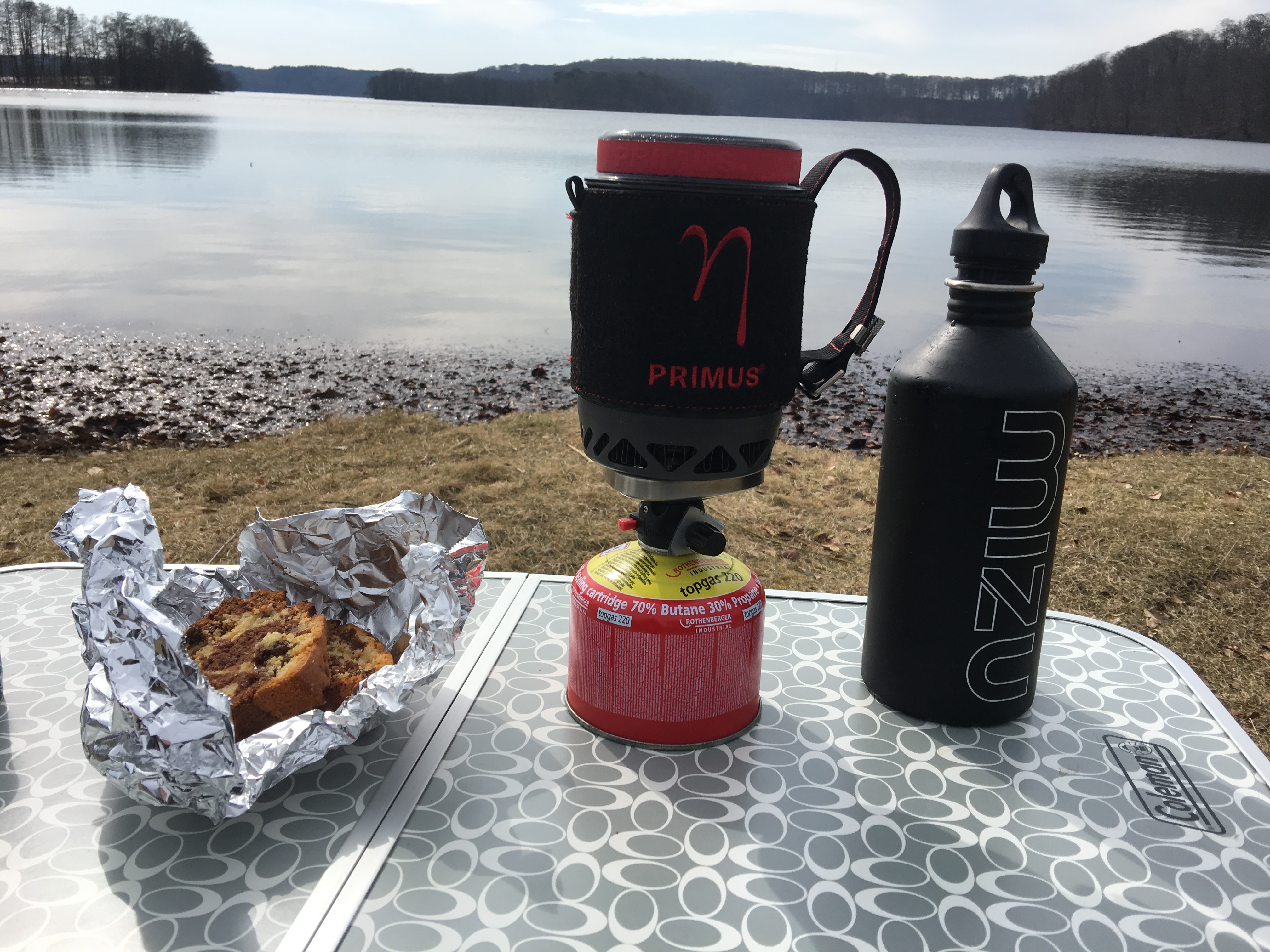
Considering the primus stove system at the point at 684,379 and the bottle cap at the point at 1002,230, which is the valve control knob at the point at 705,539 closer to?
the primus stove system at the point at 684,379

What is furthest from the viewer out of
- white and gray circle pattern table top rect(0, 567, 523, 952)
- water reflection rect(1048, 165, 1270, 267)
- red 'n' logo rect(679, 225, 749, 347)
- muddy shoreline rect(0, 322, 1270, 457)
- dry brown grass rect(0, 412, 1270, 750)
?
water reflection rect(1048, 165, 1270, 267)

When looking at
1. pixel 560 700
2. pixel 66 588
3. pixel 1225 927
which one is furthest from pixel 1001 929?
pixel 66 588

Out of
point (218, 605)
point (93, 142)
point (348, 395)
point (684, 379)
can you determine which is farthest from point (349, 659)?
point (93, 142)

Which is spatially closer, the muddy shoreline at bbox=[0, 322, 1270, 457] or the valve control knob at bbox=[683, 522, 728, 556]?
the valve control knob at bbox=[683, 522, 728, 556]

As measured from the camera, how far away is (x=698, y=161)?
94 cm

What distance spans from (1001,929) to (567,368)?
21.4 ft

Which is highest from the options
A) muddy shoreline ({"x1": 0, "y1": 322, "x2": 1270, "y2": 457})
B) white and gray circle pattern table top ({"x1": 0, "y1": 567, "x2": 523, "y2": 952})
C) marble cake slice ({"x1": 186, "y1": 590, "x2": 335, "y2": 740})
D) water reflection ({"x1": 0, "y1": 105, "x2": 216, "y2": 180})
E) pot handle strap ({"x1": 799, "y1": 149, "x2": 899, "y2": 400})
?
water reflection ({"x1": 0, "y1": 105, "x2": 216, "y2": 180})

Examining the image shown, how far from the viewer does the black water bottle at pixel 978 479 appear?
1039mm

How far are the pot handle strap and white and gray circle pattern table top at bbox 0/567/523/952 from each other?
2.19 ft

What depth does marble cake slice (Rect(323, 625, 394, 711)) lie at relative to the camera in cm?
109

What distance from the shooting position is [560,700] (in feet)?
4.01

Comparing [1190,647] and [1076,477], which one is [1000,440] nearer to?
[1190,647]

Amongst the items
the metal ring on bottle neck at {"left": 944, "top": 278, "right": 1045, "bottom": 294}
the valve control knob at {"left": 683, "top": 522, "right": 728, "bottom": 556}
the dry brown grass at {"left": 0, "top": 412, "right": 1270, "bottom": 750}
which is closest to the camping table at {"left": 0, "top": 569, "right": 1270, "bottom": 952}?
the valve control knob at {"left": 683, "top": 522, "right": 728, "bottom": 556}

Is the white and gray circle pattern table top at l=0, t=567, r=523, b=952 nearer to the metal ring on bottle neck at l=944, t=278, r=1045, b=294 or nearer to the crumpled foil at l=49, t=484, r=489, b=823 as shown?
the crumpled foil at l=49, t=484, r=489, b=823
